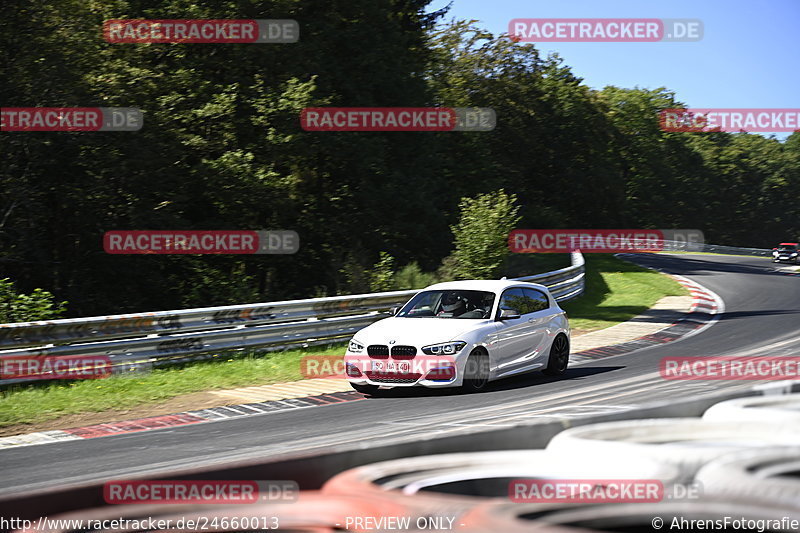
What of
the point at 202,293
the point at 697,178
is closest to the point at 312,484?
the point at 202,293

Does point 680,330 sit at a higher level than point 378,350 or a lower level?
lower

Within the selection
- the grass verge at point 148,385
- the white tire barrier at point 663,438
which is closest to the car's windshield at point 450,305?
the grass verge at point 148,385

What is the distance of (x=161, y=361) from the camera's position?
13.9 metres

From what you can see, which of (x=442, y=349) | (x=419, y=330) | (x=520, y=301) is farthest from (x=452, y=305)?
(x=442, y=349)

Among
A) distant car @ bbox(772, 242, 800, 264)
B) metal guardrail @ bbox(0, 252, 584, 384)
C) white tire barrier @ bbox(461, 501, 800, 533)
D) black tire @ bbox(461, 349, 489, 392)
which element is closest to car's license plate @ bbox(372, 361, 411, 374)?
black tire @ bbox(461, 349, 489, 392)

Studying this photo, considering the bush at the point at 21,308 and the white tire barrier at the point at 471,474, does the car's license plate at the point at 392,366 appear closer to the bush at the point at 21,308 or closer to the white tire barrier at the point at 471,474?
the bush at the point at 21,308

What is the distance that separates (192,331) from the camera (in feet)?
47.8

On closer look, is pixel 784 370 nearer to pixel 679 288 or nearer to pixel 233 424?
pixel 233 424

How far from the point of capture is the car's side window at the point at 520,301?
13.1 meters

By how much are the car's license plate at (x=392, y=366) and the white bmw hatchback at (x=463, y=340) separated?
0.01 meters

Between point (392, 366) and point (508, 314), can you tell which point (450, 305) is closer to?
A: point (508, 314)

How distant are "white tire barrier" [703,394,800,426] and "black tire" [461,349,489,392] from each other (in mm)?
6112

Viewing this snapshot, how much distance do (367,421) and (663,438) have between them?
217 inches

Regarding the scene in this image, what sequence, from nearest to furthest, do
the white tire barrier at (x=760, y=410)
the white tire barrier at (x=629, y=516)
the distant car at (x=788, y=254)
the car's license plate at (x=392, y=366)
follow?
the white tire barrier at (x=629, y=516)
the white tire barrier at (x=760, y=410)
the car's license plate at (x=392, y=366)
the distant car at (x=788, y=254)
